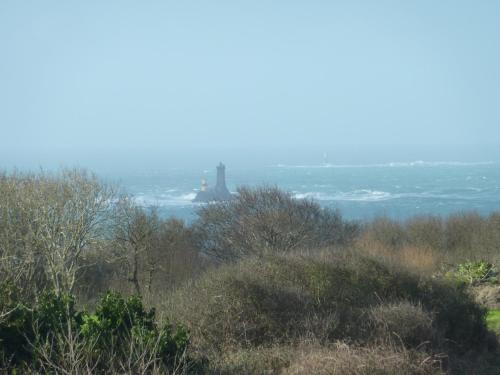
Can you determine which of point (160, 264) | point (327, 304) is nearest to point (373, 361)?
point (327, 304)

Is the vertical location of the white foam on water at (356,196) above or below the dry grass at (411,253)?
below

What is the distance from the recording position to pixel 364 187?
11656 centimetres

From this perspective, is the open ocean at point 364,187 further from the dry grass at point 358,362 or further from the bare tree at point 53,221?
the dry grass at point 358,362

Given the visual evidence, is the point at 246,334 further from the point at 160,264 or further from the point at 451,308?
the point at 160,264

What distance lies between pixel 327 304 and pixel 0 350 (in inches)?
270

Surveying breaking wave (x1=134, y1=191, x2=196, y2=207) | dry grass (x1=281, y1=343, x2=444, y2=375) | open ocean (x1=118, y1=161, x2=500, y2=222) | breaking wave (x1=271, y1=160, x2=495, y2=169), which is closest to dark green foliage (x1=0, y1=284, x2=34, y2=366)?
dry grass (x1=281, y1=343, x2=444, y2=375)

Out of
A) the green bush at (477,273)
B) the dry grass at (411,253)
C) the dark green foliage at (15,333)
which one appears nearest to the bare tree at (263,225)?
the dry grass at (411,253)

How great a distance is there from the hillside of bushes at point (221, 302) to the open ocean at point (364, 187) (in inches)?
1165

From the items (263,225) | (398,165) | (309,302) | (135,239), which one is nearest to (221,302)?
(309,302)

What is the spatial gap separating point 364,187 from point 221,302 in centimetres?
10527

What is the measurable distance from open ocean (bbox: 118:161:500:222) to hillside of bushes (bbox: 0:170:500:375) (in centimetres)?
2959

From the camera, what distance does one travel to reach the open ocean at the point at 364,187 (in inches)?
3314

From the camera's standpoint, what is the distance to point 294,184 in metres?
119

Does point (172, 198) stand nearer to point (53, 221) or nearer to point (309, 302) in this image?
point (53, 221)
